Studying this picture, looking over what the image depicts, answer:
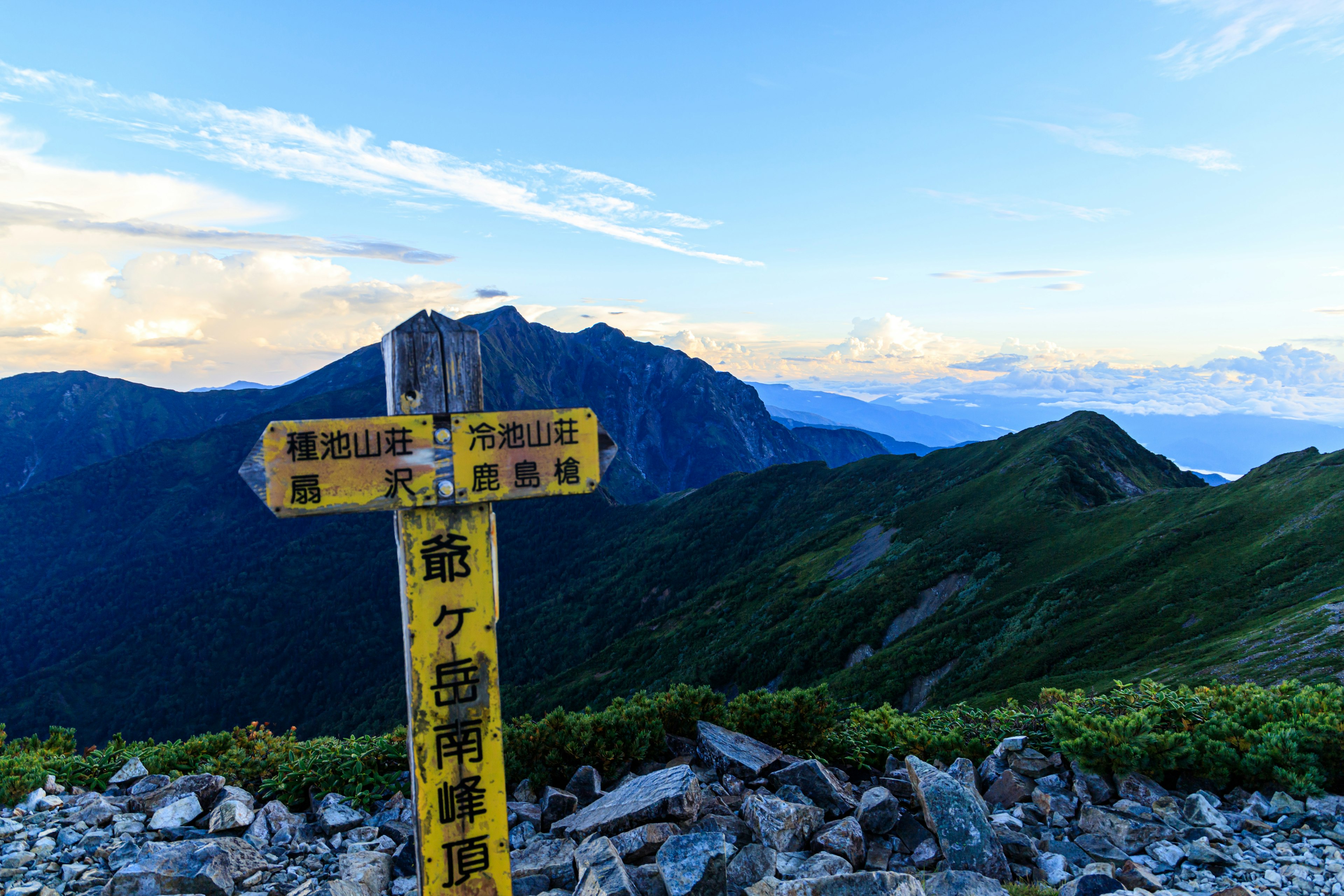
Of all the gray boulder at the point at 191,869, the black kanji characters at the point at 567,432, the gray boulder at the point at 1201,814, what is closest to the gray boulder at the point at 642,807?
the gray boulder at the point at 191,869

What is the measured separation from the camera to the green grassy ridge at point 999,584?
31719 millimetres

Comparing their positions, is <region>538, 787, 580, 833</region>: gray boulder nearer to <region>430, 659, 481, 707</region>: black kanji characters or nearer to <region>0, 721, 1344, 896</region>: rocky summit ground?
<region>0, 721, 1344, 896</region>: rocky summit ground

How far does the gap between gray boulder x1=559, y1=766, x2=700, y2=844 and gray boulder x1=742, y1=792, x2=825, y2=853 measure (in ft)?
2.42

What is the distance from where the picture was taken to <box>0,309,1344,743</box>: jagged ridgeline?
32.7 meters

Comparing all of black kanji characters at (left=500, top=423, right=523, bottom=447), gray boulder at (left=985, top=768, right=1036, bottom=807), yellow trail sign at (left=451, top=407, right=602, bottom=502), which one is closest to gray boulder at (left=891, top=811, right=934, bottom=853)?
gray boulder at (left=985, top=768, right=1036, bottom=807)

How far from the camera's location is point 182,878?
6.74 metres

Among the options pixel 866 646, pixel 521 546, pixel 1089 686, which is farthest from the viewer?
pixel 521 546

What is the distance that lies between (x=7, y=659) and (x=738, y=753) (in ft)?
946

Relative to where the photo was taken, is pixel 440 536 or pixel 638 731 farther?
pixel 638 731

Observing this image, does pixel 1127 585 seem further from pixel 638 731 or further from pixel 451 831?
pixel 451 831

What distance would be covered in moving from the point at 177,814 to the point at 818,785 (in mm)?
8255

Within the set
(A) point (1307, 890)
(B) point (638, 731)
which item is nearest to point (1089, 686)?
(A) point (1307, 890)

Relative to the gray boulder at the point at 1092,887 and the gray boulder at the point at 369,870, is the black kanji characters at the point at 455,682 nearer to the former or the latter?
the gray boulder at the point at 369,870

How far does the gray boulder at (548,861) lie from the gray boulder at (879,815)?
3.59m
